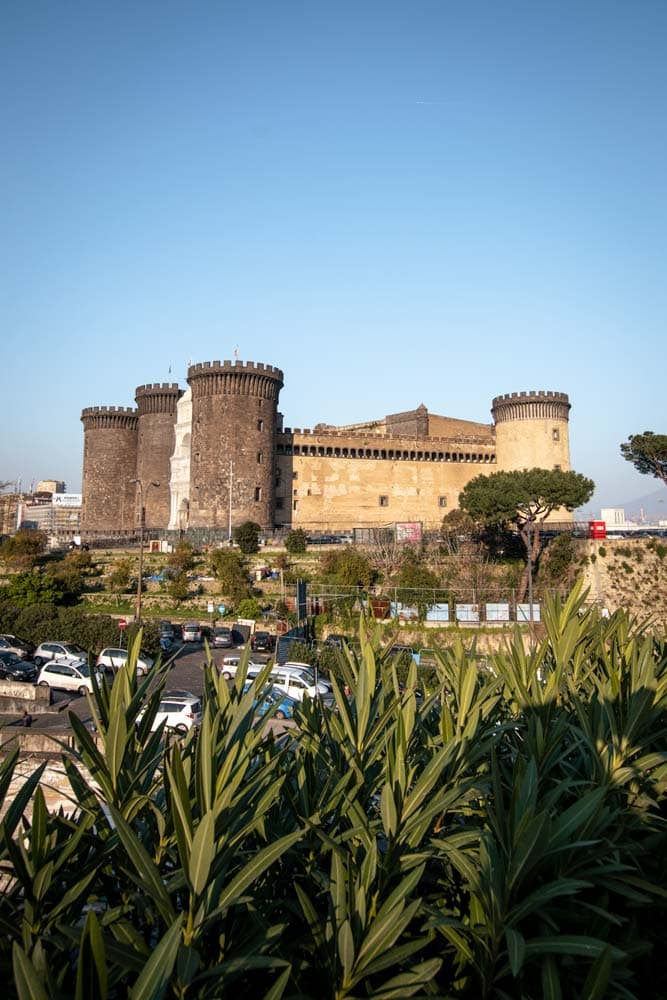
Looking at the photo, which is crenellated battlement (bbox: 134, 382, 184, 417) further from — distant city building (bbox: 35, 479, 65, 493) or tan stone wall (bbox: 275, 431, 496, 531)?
distant city building (bbox: 35, 479, 65, 493)

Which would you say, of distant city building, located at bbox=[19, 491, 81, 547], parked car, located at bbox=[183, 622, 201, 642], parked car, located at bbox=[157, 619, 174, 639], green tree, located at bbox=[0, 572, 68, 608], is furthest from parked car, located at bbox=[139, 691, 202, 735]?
distant city building, located at bbox=[19, 491, 81, 547]

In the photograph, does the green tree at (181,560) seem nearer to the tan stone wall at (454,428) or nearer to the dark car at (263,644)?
the dark car at (263,644)

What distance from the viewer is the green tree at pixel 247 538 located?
3712cm

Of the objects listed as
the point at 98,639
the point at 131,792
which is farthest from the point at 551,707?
the point at 98,639

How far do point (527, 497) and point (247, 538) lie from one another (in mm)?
13863

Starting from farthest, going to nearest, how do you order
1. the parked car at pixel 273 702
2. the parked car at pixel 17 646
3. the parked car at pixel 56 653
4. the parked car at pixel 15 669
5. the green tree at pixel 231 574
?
the green tree at pixel 231 574 < the parked car at pixel 17 646 < the parked car at pixel 56 653 < the parked car at pixel 15 669 < the parked car at pixel 273 702

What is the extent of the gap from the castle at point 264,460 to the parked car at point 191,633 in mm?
14575

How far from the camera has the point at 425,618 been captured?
94.2ft

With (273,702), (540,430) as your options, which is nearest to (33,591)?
(273,702)

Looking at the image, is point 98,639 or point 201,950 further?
point 98,639

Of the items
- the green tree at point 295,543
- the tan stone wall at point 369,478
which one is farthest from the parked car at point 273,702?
the tan stone wall at point 369,478

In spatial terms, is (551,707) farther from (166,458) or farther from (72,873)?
(166,458)

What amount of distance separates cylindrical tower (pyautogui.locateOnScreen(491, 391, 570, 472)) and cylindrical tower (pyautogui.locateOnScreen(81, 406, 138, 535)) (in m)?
25.1

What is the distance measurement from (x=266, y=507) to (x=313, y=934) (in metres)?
39.6
